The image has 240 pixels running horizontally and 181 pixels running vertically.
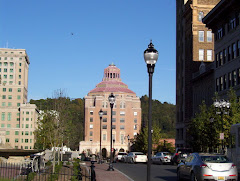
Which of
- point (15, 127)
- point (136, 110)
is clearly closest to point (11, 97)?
point (15, 127)

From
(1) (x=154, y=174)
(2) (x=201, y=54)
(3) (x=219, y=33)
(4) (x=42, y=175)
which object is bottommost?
(1) (x=154, y=174)

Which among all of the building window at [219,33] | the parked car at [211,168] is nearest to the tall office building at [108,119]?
the building window at [219,33]

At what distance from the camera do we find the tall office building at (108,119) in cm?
14650

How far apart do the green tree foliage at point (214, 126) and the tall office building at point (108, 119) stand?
306ft

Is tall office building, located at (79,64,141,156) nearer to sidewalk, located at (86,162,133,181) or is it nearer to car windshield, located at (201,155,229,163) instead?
sidewalk, located at (86,162,133,181)

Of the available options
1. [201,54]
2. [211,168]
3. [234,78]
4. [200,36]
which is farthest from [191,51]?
[211,168]

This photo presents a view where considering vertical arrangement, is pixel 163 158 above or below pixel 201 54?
below

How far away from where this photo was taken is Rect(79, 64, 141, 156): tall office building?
14650cm

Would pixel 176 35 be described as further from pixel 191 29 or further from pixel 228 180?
pixel 228 180

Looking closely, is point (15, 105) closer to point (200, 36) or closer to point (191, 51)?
point (191, 51)

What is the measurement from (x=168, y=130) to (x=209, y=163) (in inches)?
6946

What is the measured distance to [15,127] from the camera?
150 metres

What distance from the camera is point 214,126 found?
4450cm

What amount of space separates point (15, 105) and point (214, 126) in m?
117
